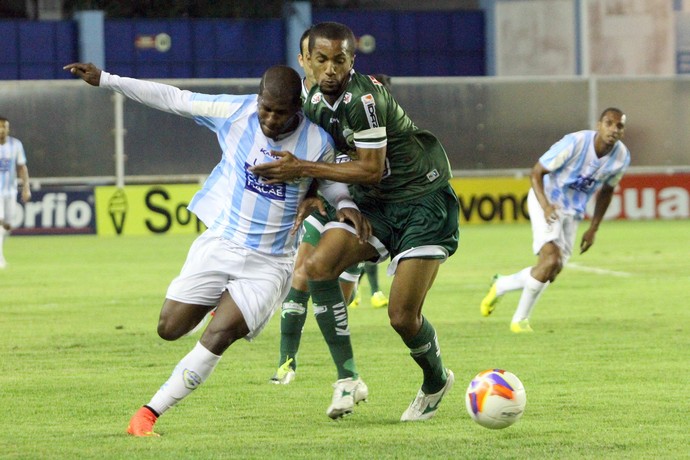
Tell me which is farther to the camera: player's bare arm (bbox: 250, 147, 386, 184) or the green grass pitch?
player's bare arm (bbox: 250, 147, 386, 184)

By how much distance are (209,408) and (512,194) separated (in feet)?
→ 62.9

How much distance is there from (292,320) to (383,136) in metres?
1.98

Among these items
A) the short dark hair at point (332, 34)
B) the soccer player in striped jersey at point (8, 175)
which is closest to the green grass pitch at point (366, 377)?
the short dark hair at point (332, 34)

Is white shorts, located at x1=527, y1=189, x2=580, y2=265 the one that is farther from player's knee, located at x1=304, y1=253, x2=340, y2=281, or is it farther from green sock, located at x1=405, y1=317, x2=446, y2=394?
player's knee, located at x1=304, y1=253, x2=340, y2=281

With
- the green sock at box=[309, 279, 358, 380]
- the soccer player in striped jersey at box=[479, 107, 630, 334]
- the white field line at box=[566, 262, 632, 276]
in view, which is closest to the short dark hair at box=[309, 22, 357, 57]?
the green sock at box=[309, 279, 358, 380]

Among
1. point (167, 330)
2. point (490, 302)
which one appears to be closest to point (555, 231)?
point (490, 302)

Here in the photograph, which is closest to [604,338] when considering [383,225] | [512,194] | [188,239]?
[383,225]

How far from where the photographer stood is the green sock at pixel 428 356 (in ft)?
A: 23.0

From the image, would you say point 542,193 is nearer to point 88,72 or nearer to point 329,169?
point 329,169

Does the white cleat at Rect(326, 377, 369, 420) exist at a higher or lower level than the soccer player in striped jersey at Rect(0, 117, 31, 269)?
lower

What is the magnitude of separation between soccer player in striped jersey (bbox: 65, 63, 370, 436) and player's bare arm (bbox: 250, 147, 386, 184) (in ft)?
0.45

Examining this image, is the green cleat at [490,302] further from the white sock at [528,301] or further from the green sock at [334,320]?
the green sock at [334,320]

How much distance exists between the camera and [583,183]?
455 inches

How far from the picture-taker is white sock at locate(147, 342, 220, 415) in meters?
6.38
